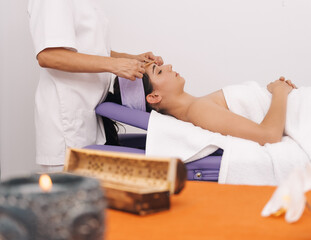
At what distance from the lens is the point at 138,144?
7.56ft

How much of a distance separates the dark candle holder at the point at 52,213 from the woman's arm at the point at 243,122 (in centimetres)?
146

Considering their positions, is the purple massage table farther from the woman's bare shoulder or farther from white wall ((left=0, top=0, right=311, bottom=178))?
white wall ((left=0, top=0, right=311, bottom=178))

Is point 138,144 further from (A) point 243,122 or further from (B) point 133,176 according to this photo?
(B) point 133,176

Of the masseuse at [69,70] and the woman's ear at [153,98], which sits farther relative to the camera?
the woman's ear at [153,98]

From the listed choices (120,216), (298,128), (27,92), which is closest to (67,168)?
(120,216)

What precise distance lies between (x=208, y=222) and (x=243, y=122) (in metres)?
1.20

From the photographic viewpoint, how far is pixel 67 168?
0.90 metres

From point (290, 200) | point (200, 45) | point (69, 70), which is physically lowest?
point (290, 200)

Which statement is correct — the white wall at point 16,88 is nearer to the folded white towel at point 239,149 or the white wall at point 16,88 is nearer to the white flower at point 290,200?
the folded white towel at point 239,149

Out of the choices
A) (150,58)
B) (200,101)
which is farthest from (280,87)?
(150,58)

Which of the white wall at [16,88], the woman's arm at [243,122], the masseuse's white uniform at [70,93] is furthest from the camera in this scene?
the white wall at [16,88]

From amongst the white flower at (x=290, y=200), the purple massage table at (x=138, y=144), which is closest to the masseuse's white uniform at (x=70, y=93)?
the purple massage table at (x=138, y=144)

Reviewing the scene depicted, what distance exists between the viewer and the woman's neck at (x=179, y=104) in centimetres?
218

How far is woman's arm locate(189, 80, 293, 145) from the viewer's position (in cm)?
184
